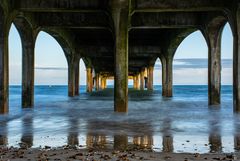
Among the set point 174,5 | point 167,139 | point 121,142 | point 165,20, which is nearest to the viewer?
point 121,142

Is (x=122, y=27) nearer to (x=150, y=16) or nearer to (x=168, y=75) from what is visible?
(x=150, y=16)

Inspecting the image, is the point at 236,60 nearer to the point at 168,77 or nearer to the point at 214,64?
the point at 214,64

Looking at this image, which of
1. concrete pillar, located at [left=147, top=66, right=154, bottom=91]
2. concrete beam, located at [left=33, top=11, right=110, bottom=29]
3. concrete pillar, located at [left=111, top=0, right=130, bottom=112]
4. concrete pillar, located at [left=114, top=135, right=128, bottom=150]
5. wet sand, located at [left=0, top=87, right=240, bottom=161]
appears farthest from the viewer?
concrete pillar, located at [left=147, top=66, right=154, bottom=91]

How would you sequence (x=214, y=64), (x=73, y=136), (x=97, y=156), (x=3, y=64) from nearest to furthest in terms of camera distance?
1. (x=97, y=156)
2. (x=73, y=136)
3. (x=3, y=64)
4. (x=214, y=64)

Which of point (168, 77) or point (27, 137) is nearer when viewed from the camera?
point (27, 137)

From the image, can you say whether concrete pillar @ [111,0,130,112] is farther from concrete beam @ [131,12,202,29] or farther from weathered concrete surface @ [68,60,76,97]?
weathered concrete surface @ [68,60,76,97]

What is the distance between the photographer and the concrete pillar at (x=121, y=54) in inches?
594

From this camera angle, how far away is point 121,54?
15.4m

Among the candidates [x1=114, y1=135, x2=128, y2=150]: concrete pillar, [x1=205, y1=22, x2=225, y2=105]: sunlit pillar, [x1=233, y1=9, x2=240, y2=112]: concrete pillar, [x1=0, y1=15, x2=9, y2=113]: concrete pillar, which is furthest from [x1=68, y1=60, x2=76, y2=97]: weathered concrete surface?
[x1=114, y1=135, x2=128, y2=150]: concrete pillar

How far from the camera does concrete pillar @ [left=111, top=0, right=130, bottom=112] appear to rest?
1509 cm

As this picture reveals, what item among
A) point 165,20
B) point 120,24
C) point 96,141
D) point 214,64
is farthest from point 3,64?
point 214,64

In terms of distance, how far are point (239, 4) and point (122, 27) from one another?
5.10 m

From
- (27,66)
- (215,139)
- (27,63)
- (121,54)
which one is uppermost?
(121,54)

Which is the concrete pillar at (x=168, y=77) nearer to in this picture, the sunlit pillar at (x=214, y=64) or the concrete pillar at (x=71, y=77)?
the concrete pillar at (x=71, y=77)
